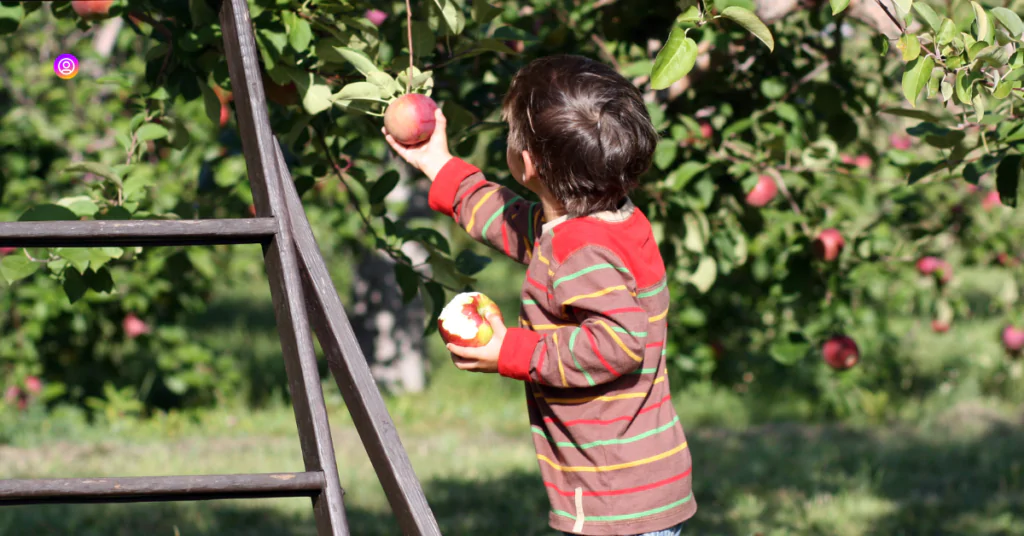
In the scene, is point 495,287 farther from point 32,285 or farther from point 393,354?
point 32,285

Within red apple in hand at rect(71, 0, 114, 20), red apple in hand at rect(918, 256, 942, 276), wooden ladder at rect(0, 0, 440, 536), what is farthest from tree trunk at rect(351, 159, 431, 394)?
wooden ladder at rect(0, 0, 440, 536)

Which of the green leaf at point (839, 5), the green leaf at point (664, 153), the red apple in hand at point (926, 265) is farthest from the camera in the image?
the red apple in hand at point (926, 265)

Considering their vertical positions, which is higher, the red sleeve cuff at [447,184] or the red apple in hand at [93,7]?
the red apple in hand at [93,7]

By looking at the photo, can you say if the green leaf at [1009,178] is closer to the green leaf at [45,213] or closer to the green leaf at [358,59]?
the green leaf at [358,59]

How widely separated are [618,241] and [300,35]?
0.69 metres

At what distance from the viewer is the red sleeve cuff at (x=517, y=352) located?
4.79 feet

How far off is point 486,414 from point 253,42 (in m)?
4.45

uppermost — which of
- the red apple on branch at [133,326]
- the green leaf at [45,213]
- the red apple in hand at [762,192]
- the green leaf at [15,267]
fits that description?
the green leaf at [45,213]

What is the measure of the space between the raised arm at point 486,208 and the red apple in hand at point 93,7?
87 centimetres

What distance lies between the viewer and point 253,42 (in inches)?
59.5

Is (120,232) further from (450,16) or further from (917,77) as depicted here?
(917,77)

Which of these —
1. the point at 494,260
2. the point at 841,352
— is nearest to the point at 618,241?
the point at 841,352

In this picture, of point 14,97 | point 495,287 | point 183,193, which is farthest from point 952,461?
point 495,287

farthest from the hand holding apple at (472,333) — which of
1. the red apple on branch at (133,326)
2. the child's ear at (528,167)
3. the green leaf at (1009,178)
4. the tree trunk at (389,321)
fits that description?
the tree trunk at (389,321)
